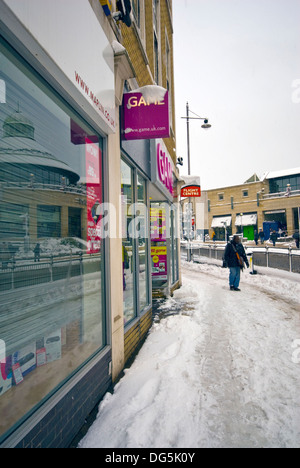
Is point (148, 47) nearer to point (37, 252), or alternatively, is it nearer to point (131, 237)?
point (131, 237)

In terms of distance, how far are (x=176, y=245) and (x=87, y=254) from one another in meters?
8.18

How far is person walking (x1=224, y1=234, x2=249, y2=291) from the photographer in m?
9.29

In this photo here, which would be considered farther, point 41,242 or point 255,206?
point 255,206

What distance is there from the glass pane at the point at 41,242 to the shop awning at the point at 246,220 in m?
41.1

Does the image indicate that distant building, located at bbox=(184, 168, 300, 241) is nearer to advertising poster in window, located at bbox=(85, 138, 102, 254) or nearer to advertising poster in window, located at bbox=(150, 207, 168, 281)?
advertising poster in window, located at bbox=(150, 207, 168, 281)

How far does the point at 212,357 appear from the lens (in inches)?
168

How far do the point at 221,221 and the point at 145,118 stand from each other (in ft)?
140

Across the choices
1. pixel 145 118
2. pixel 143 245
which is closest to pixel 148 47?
pixel 145 118

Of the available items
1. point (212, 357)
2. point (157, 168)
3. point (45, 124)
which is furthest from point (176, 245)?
point (45, 124)

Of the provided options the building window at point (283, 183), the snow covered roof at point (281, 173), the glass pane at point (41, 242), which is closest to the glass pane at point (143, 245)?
the glass pane at point (41, 242)

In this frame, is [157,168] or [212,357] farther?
[157,168]

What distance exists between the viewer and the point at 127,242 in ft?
16.3

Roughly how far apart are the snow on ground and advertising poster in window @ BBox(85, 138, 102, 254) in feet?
5.75
